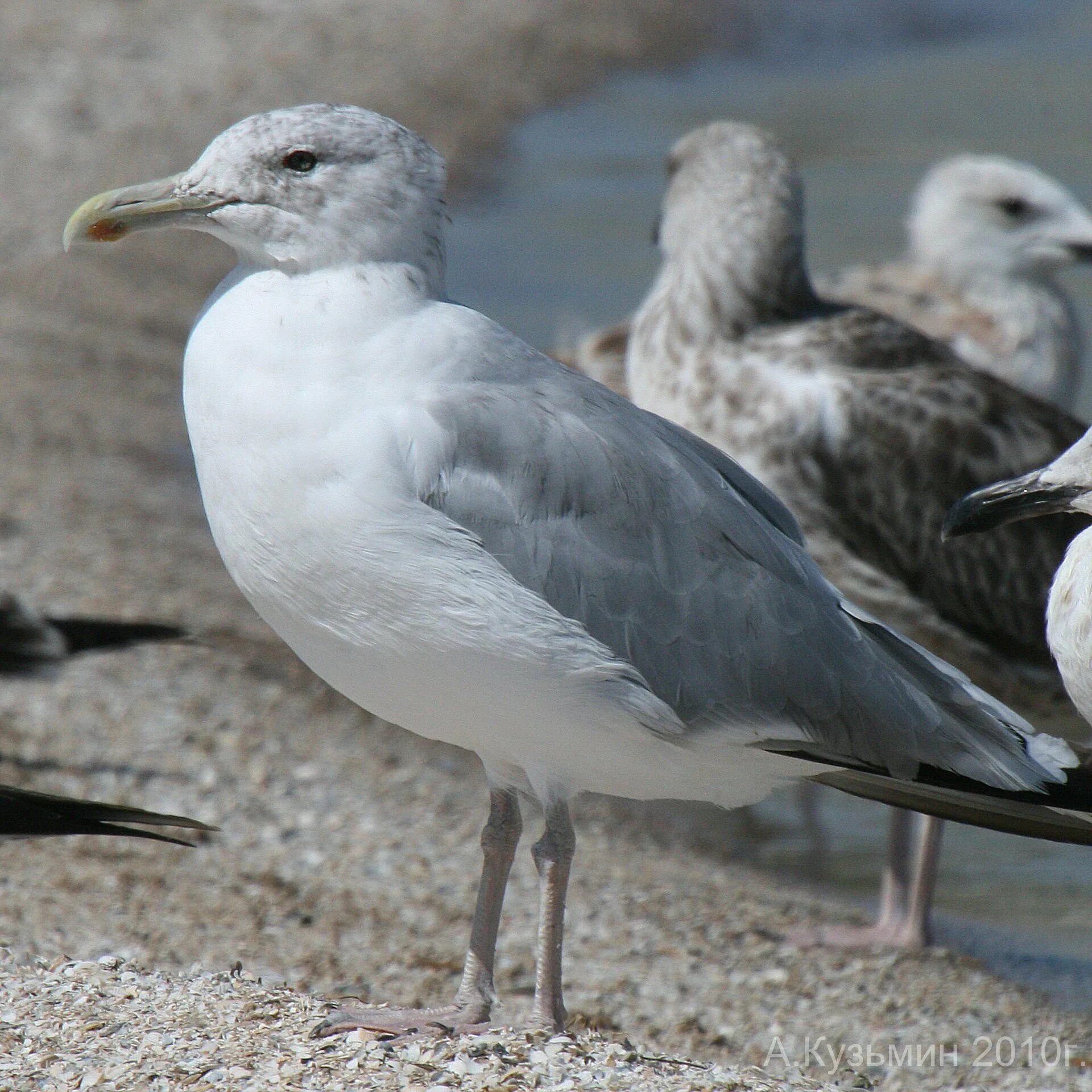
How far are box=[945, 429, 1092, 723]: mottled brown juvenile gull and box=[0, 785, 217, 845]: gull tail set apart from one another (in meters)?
1.94

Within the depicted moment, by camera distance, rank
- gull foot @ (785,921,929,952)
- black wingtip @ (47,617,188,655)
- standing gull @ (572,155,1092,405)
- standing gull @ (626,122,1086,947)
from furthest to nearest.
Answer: standing gull @ (572,155,1092,405)
standing gull @ (626,122,1086,947)
black wingtip @ (47,617,188,655)
gull foot @ (785,921,929,952)

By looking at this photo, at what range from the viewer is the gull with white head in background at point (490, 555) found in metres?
3.31

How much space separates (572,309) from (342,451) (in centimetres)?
858

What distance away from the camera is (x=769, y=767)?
3713 millimetres

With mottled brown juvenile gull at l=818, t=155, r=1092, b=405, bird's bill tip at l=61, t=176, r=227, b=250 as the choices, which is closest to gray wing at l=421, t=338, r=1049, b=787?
bird's bill tip at l=61, t=176, r=227, b=250

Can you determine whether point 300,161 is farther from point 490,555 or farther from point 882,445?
point 882,445

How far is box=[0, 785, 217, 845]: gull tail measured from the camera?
388cm

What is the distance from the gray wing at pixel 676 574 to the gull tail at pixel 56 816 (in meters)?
1.05

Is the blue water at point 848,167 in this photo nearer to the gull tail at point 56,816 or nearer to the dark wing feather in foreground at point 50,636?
the dark wing feather in foreground at point 50,636

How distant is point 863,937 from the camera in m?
5.39

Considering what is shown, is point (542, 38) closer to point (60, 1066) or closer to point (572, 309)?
point (572, 309)

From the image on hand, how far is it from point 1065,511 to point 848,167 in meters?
11.3

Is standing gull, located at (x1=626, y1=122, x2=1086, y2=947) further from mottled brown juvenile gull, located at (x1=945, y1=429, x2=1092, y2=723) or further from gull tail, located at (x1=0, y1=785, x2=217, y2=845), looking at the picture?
gull tail, located at (x1=0, y1=785, x2=217, y2=845)

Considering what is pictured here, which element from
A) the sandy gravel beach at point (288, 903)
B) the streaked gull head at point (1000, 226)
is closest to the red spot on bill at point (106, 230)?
the sandy gravel beach at point (288, 903)
